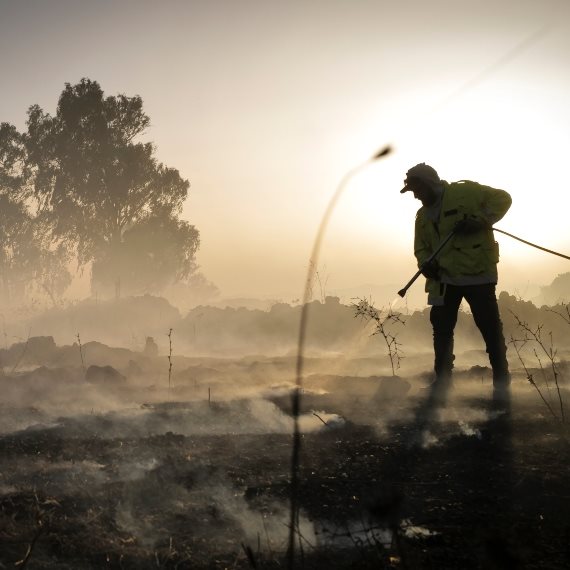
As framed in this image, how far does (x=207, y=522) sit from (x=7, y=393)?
502 cm

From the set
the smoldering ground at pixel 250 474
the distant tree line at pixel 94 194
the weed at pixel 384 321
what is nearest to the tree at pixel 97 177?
the distant tree line at pixel 94 194

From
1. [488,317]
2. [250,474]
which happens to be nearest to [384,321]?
[488,317]

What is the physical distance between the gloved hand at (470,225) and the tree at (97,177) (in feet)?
73.7

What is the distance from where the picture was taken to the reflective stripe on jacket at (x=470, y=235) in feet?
15.8

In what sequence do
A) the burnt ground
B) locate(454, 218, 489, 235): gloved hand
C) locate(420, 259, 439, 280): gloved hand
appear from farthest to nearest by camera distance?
locate(420, 259, 439, 280): gloved hand < locate(454, 218, 489, 235): gloved hand < the burnt ground

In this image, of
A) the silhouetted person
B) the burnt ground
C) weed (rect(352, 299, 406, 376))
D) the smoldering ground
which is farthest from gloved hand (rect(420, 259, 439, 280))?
the burnt ground

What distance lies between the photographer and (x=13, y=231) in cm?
2675

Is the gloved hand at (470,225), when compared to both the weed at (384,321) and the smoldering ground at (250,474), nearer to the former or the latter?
the weed at (384,321)

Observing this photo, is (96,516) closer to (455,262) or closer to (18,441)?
(18,441)

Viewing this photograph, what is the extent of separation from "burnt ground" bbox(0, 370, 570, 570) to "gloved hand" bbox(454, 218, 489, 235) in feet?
5.17

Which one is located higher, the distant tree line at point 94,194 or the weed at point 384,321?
the distant tree line at point 94,194

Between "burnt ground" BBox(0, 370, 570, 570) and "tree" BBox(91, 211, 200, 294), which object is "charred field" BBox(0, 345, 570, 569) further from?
"tree" BBox(91, 211, 200, 294)

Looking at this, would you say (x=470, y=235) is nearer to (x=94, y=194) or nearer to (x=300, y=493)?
(x=300, y=493)

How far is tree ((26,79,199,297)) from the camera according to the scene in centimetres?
2480
